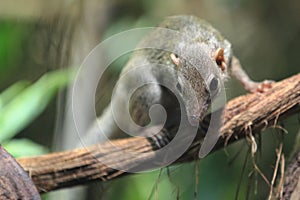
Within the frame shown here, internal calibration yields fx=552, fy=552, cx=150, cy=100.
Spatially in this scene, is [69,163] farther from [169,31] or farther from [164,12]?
[164,12]

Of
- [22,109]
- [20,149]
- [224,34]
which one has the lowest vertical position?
[20,149]

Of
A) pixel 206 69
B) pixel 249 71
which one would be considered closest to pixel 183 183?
pixel 206 69

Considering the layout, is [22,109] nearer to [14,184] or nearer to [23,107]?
[23,107]

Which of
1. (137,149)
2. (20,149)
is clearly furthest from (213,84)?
(20,149)

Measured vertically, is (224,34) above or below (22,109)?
above

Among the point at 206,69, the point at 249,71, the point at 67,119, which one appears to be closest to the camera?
the point at 206,69

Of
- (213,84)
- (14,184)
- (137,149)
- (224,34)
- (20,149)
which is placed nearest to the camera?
(14,184)

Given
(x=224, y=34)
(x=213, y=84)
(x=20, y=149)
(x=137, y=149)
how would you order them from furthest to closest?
(x=224, y=34) < (x=20, y=149) < (x=137, y=149) < (x=213, y=84)

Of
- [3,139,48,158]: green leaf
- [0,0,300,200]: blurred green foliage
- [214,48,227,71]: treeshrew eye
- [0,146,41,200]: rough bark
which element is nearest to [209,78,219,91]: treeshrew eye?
[214,48,227,71]: treeshrew eye
